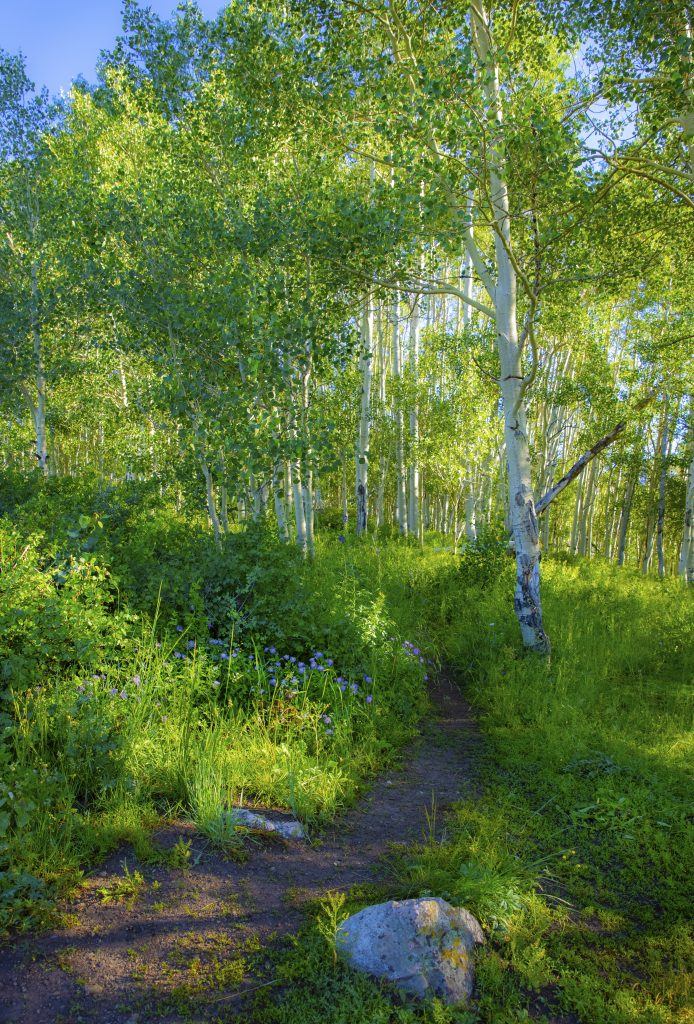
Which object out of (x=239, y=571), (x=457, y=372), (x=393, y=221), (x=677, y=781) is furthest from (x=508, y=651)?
(x=457, y=372)

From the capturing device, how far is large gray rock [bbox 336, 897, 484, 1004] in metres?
2.90

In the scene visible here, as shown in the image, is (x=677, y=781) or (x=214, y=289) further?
(x=214, y=289)

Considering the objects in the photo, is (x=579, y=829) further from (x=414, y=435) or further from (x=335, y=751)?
(x=414, y=435)

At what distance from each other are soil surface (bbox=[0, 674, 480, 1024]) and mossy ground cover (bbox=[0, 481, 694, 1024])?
13 cm

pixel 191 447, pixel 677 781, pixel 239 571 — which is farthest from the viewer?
pixel 191 447

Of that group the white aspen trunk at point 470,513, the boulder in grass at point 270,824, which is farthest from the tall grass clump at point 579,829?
the white aspen trunk at point 470,513

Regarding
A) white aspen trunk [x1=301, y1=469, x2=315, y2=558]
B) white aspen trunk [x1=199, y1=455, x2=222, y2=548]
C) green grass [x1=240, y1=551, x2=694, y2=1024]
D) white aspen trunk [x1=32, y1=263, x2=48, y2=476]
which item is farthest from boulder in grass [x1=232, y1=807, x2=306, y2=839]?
white aspen trunk [x1=32, y1=263, x2=48, y2=476]

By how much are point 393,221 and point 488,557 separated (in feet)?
18.9

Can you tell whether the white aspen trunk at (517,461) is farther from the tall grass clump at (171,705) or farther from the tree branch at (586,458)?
the tall grass clump at (171,705)

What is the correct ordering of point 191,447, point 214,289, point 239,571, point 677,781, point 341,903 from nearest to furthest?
point 341,903 → point 677,781 → point 239,571 → point 214,289 → point 191,447

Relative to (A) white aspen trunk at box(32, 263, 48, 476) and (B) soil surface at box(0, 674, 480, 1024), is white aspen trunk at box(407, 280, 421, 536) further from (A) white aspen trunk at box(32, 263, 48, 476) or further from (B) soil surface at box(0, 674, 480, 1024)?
(B) soil surface at box(0, 674, 480, 1024)

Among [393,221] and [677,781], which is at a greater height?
[393,221]

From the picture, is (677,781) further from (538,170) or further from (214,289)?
(214,289)

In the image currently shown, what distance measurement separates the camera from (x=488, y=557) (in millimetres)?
10695
